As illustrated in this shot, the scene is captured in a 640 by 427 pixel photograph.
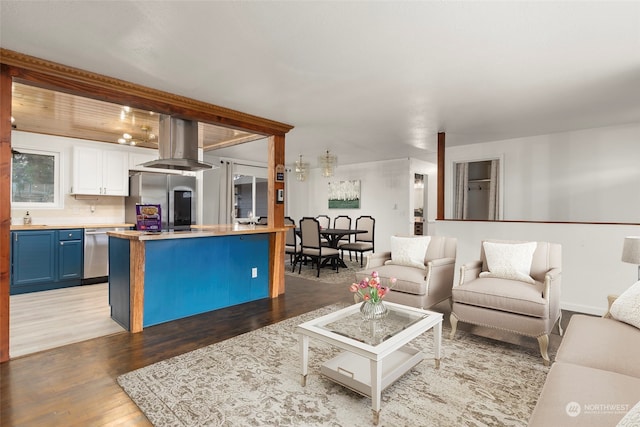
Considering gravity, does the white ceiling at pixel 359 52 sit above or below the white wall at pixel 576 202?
above

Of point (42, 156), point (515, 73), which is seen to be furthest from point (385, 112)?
point (42, 156)

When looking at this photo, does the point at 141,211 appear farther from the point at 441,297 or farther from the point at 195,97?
the point at 441,297

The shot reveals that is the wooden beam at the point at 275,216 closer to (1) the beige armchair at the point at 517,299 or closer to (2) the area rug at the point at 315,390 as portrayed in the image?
(2) the area rug at the point at 315,390

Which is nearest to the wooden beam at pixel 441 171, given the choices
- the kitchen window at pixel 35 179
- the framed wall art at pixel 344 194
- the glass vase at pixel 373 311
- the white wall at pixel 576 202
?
the white wall at pixel 576 202

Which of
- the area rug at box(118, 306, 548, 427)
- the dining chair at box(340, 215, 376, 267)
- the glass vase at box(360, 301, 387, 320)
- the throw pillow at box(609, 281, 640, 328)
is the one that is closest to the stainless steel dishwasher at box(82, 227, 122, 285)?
the area rug at box(118, 306, 548, 427)

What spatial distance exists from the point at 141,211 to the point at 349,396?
9.96 ft

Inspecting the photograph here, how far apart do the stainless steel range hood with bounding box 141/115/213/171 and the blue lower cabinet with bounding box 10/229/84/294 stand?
2.11 metres

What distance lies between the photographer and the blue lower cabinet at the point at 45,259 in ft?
14.4

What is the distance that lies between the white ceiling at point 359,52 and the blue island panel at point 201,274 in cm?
161

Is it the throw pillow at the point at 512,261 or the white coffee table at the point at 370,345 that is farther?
the throw pillow at the point at 512,261

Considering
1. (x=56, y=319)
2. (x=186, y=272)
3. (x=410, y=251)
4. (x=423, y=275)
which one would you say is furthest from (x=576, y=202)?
(x=56, y=319)

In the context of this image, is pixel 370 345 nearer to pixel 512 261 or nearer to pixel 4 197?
pixel 512 261

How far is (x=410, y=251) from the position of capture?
3.75 metres

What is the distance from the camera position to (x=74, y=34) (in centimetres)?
218
